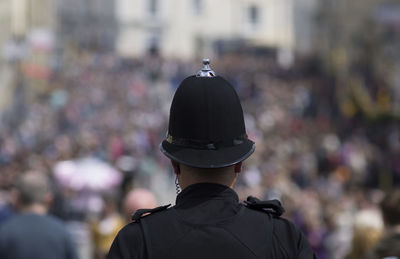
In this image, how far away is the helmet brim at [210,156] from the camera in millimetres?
2906

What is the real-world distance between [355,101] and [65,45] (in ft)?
134

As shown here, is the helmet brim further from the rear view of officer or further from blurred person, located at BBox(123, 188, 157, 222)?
blurred person, located at BBox(123, 188, 157, 222)

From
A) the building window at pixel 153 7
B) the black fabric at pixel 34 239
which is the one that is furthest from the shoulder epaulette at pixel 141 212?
the building window at pixel 153 7

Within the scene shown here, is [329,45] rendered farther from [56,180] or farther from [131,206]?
[131,206]

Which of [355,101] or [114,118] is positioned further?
[114,118]

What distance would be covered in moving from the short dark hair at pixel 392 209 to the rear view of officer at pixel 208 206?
2.40 meters

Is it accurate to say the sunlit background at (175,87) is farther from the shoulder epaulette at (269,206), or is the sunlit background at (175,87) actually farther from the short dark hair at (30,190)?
the shoulder epaulette at (269,206)

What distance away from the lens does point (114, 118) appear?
34312mm

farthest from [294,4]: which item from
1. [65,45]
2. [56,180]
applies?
[56,180]

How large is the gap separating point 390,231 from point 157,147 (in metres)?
22.8

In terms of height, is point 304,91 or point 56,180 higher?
point 56,180

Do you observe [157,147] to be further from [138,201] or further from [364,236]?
[364,236]

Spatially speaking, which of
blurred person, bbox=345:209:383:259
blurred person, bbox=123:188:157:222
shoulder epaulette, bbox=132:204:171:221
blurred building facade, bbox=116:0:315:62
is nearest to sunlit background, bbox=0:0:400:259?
blurred person, bbox=345:209:383:259

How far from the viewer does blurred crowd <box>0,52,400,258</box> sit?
10867 mm
